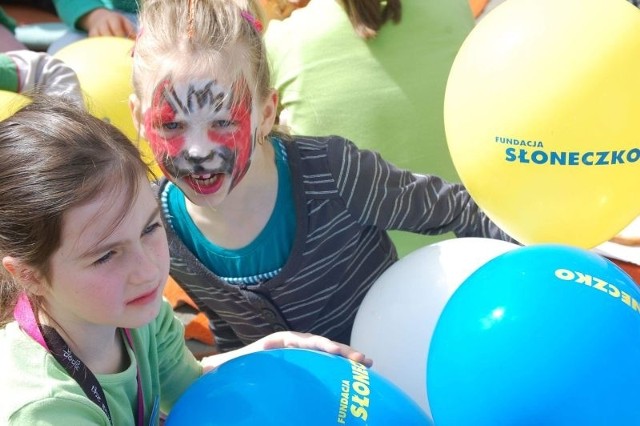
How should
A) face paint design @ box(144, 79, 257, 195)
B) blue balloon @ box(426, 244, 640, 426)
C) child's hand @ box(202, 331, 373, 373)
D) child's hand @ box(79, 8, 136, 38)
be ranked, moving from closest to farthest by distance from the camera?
blue balloon @ box(426, 244, 640, 426)
child's hand @ box(202, 331, 373, 373)
face paint design @ box(144, 79, 257, 195)
child's hand @ box(79, 8, 136, 38)

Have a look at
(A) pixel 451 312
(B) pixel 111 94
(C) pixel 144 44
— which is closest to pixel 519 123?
(A) pixel 451 312

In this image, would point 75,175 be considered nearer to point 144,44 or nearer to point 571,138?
point 144,44

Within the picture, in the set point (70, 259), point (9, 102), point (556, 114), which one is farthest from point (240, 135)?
point (9, 102)

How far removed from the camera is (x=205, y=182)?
1.64 m

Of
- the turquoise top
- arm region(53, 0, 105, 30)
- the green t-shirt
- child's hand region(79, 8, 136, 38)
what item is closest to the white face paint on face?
the turquoise top

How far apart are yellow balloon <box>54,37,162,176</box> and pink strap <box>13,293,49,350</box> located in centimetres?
119

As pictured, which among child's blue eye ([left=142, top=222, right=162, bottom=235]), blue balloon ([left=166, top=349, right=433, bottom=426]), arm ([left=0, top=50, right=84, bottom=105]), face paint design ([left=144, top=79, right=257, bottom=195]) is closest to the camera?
blue balloon ([left=166, top=349, right=433, bottom=426])

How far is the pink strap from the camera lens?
1347mm

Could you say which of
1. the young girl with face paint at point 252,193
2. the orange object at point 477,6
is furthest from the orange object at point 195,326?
the orange object at point 477,6

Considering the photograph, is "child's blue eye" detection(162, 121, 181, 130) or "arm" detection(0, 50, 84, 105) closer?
"child's blue eye" detection(162, 121, 181, 130)

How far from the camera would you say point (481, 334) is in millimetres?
1211

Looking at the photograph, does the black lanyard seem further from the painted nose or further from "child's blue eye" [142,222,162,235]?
the painted nose

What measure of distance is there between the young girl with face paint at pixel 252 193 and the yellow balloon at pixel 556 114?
0.29m

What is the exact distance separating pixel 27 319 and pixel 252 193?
57 centimetres
